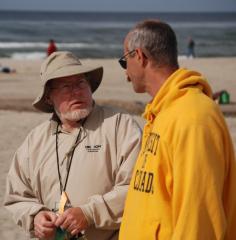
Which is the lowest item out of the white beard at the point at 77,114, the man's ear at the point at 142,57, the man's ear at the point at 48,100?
the white beard at the point at 77,114

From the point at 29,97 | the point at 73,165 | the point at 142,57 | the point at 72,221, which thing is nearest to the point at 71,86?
the point at 73,165

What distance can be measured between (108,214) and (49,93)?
794 mm

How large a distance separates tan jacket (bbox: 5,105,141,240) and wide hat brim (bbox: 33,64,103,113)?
0.55 feet

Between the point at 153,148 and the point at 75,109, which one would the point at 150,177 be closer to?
the point at 153,148

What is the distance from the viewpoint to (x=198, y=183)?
8.98 ft

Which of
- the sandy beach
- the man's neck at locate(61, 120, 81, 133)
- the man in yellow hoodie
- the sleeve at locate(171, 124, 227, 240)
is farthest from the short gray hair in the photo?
the sandy beach

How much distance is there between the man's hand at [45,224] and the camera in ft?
12.8

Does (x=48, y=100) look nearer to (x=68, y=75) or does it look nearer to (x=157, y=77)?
(x=68, y=75)

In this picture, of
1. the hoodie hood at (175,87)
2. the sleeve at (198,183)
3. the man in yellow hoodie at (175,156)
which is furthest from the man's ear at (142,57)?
the sleeve at (198,183)

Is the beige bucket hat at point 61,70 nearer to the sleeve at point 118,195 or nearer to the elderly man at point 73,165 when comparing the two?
the elderly man at point 73,165

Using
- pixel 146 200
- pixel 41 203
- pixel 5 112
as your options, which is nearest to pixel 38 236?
pixel 41 203

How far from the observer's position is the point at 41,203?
4.14m

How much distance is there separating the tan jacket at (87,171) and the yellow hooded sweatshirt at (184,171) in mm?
857

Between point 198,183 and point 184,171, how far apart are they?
67 millimetres
